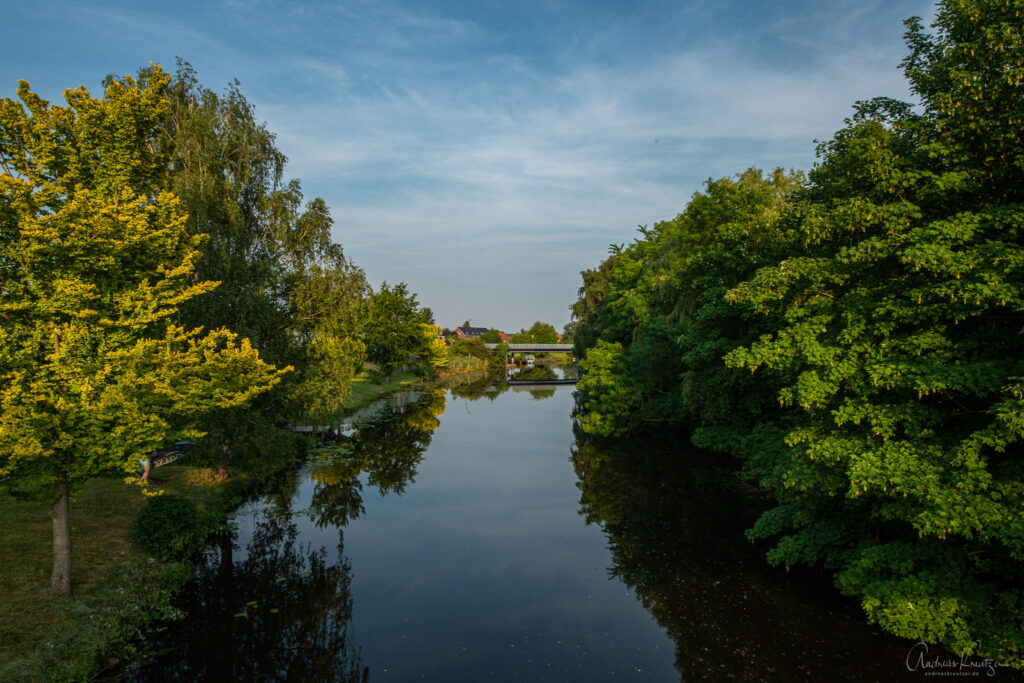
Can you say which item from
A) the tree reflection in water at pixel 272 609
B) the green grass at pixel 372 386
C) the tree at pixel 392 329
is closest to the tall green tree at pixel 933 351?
the tree reflection in water at pixel 272 609

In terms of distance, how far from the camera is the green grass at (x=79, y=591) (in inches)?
427

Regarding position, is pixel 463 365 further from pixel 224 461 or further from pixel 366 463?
pixel 224 461

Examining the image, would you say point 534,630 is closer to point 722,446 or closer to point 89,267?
point 89,267

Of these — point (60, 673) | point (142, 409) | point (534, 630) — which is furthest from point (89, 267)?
point (534, 630)

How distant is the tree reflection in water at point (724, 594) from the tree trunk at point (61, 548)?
15421mm

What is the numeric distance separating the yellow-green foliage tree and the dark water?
5361mm

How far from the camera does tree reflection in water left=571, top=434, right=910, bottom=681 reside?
12.3m

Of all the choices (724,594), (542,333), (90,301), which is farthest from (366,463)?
(542,333)

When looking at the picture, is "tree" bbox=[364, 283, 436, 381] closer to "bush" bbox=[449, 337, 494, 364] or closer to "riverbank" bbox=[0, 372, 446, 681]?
"bush" bbox=[449, 337, 494, 364]

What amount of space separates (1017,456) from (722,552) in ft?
32.4

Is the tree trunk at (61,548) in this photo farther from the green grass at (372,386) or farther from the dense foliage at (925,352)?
the green grass at (372,386)

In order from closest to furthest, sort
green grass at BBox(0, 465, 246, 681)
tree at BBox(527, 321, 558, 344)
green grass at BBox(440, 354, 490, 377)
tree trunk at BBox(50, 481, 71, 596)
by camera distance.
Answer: green grass at BBox(0, 465, 246, 681) < tree trunk at BBox(50, 481, 71, 596) < green grass at BBox(440, 354, 490, 377) < tree at BBox(527, 321, 558, 344)

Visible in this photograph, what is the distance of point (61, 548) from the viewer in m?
12.9

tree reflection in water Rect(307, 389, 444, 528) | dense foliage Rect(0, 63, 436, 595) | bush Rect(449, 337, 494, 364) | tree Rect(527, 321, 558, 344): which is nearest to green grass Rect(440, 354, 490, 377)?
bush Rect(449, 337, 494, 364)
